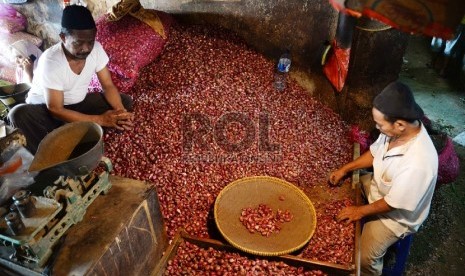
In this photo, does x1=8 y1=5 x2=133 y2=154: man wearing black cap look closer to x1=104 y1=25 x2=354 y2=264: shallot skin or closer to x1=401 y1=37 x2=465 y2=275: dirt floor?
x1=104 y1=25 x2=354 y2=264: shallot skin

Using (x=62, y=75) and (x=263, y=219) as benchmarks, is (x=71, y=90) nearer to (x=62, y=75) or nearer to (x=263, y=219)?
(x=62, y=75)

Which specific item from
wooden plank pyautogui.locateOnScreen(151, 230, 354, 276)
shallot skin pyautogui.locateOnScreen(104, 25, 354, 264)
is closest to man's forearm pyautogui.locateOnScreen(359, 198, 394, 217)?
shallot skin pyautogui.locateOnScreen(104, 25, 354, 264)

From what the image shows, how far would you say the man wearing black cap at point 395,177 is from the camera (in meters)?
2.78

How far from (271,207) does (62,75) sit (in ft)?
9.30

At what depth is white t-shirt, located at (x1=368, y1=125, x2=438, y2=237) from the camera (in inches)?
111

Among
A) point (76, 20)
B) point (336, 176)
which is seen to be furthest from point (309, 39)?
point (76, 20)

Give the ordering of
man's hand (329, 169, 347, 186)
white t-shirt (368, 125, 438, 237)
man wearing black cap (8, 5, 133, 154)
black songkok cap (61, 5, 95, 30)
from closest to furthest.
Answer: white t-shirt (368, 125, 438, 237) < black songkok cap (61, 5, 95, 30) < man wearing black cap (8, 5, 133, 154) < man's hand (329, 169, 347, 186)

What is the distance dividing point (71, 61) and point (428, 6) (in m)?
3.80

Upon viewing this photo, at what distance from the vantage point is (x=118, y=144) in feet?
13.5

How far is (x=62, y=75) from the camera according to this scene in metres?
3.98

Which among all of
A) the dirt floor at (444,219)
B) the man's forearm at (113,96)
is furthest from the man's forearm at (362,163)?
the man's forearm at (113,96)

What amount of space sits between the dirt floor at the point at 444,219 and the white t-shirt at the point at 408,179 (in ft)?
4.13

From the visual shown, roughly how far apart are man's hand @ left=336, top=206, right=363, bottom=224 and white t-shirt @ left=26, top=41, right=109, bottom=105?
11.2 ft

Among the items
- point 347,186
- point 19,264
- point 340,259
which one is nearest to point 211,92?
point 347,186
